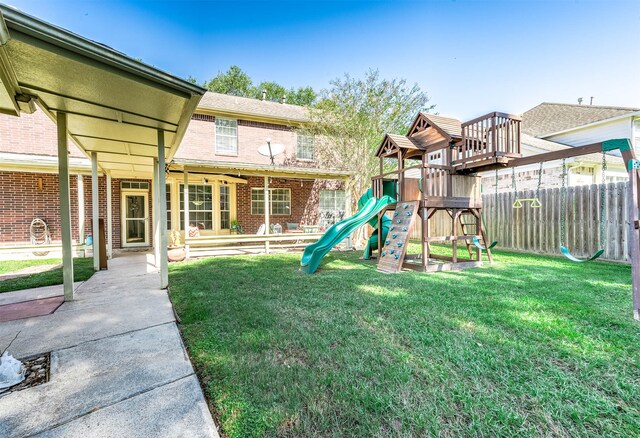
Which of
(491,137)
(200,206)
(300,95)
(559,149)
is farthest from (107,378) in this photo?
(300,95)

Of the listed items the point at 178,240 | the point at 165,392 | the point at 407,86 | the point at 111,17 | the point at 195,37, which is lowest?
the point at 165,392

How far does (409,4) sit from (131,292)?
12665mm

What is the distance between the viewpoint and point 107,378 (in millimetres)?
2244

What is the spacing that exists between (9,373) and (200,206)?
1007 cm

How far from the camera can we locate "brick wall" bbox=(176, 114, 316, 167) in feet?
39.7

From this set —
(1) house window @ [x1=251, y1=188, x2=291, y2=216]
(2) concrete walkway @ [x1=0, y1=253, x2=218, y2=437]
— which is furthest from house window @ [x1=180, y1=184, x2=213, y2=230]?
(2) concrete walkway @ [x1=0, y1=253, x2=218, y2=437]

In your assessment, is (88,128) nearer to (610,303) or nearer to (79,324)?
(79,324)

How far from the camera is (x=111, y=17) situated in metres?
10.7

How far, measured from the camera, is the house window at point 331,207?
14.2 meters

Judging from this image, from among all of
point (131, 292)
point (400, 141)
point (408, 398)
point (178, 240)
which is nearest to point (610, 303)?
point (408, 398)

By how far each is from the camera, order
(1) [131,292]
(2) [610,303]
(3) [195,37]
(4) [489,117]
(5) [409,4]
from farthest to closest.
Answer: (3) [195,37] < (5) [409,4] < (4) [489,117] < (1) [131,292] < (2) [610,303]

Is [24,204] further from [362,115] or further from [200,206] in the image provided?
[362,115]

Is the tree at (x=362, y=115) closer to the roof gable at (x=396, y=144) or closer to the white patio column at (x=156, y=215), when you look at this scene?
the roof gable at (x=396, y=144)

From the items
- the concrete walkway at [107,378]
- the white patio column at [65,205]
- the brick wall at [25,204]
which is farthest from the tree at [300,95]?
the concrete walkway at [107,378]
